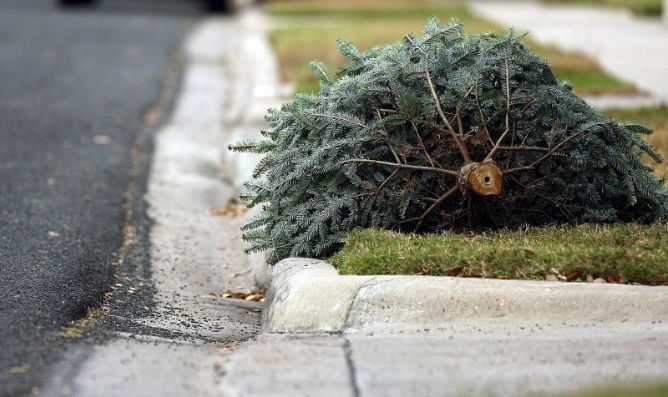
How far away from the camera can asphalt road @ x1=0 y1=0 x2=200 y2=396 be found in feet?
16.8

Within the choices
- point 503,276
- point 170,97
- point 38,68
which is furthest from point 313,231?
point 38,68

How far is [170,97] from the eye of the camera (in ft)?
41.4

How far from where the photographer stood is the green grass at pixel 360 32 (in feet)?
38.8

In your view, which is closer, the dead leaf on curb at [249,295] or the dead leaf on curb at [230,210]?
the dead leaf on curb at [249,295]

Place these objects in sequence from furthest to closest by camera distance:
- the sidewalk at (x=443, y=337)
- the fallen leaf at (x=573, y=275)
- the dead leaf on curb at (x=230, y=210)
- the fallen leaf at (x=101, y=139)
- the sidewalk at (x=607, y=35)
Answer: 1. the sidewalk at (x=607, y=35)
2. the fallen leaf at (x=101, y=139)
3. the dead leaf on curb at (x=230, y=210)
4. the fallen leaf at (x=573, y=275)
5. the sidewalk at (x=443, y=337)

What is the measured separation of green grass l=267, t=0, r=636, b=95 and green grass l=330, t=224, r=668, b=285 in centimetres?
562

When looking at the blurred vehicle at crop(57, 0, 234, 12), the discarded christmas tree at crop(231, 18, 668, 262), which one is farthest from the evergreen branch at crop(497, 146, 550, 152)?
the blurred vehicle at crop(57, 0, 234, 12)

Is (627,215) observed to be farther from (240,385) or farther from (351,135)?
(240,385)

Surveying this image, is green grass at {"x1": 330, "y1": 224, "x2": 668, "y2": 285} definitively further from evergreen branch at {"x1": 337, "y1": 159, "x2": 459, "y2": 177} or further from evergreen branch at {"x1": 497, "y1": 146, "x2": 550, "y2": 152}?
evergreen branch at {"x1": 497, "y1": 146, "x2": 550, "y2": 152}

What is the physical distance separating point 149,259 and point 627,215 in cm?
286

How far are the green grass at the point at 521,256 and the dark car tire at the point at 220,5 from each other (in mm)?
17218

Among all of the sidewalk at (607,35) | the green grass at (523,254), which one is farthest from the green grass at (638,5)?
the green grass at (523,254)

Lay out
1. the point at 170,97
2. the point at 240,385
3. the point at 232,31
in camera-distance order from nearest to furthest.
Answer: the point at 240,385 < the point at 170,97 < the point at 232,31

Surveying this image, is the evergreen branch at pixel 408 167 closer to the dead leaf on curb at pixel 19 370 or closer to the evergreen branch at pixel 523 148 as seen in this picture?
the evergreen branch at pixel 523 148
